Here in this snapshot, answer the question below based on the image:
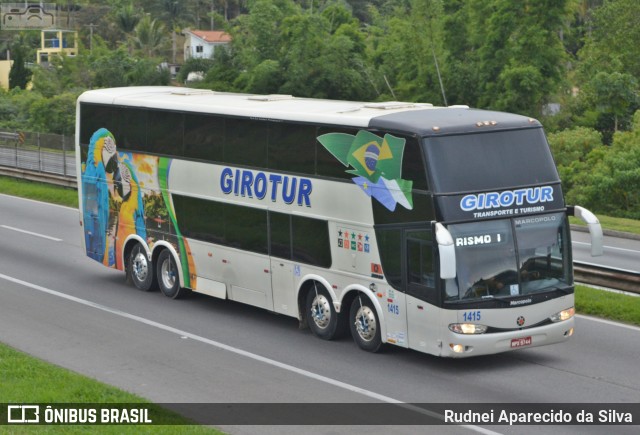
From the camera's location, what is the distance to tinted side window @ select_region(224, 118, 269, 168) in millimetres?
18406

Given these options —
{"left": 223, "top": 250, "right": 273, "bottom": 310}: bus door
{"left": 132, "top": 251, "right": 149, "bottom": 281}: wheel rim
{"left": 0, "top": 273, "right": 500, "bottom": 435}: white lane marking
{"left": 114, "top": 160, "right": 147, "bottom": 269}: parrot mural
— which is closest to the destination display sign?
{"left": 0, "top": 273, "right": 500, "bottom": 435}: white lane marking

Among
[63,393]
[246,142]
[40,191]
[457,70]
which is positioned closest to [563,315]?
[246,142]

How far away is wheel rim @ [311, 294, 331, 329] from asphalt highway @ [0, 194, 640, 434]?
0.31 m

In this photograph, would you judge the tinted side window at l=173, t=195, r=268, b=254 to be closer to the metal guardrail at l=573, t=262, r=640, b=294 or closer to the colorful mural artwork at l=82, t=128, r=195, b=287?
the colorful mural artwork at l=82, t=128, r=195, b=287

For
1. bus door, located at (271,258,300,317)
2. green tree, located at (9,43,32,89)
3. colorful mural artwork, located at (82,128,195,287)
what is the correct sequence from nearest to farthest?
bus door, located at (271,258,300,317)
colorful mural artwork, located at (82,128,195,287)
green tree, located at (9,43,32,89)

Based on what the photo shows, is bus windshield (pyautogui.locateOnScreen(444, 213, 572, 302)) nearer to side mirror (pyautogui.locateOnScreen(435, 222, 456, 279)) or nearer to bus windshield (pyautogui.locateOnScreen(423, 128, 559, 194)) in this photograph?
side mirror (pyautogui.locateOnScreen(435, 222, 456, 279))

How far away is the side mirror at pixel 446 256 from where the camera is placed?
47.1ft

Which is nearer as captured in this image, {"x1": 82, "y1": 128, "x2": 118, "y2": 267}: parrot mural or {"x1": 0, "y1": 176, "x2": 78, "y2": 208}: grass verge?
{"x1": 82, "y1": 128, "x2": 118, "y2": 267}: parrot mural

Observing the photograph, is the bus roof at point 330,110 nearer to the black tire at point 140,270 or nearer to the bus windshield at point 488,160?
the bus windshield at point 488,160

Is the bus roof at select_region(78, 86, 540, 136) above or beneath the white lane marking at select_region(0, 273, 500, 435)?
above

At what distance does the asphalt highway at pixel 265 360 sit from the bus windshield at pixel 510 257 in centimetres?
119

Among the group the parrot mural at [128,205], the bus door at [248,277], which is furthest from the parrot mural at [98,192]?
the bus door at [248,277]

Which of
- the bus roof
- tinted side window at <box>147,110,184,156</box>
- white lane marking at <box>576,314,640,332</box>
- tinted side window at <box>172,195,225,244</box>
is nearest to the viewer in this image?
the bus roof

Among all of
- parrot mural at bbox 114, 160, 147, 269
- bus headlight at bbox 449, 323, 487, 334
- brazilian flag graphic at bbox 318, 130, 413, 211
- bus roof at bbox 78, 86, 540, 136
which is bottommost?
bus headlight at bbox 449, 323, 487, 334
